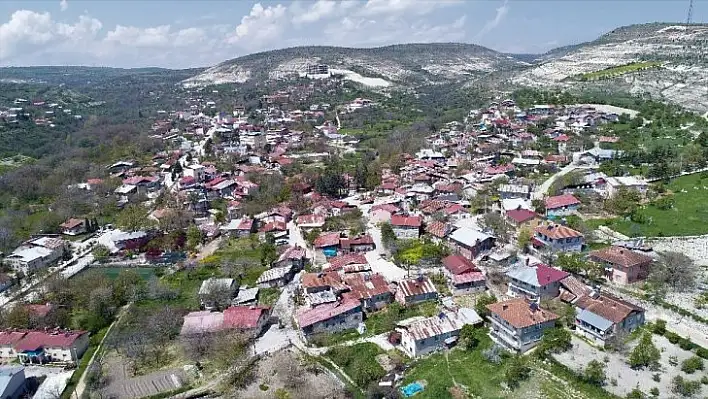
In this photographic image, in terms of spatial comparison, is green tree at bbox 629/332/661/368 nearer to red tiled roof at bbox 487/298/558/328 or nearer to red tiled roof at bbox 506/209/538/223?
red tiled roof at bbox 487/298/558/328

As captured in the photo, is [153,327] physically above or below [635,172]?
below

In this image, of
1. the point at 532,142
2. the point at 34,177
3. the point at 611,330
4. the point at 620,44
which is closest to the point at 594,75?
the point at 620,44

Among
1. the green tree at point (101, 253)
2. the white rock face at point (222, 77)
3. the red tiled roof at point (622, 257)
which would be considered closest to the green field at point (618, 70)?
the red tiled roof at point (622, 257)

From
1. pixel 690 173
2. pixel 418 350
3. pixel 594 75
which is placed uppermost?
pixel 594 75

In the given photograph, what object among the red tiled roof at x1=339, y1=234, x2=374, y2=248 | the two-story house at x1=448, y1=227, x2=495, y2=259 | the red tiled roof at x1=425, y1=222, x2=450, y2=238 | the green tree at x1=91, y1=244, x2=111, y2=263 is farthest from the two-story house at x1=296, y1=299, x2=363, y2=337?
the green tree at x1=91, y1=244, x2=111, y2=263

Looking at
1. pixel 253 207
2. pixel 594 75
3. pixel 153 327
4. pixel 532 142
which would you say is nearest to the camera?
pixel 153 327

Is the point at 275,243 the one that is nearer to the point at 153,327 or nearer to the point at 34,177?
the point at 153,327

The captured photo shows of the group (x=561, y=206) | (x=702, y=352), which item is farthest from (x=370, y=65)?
(x=702, y=352)
